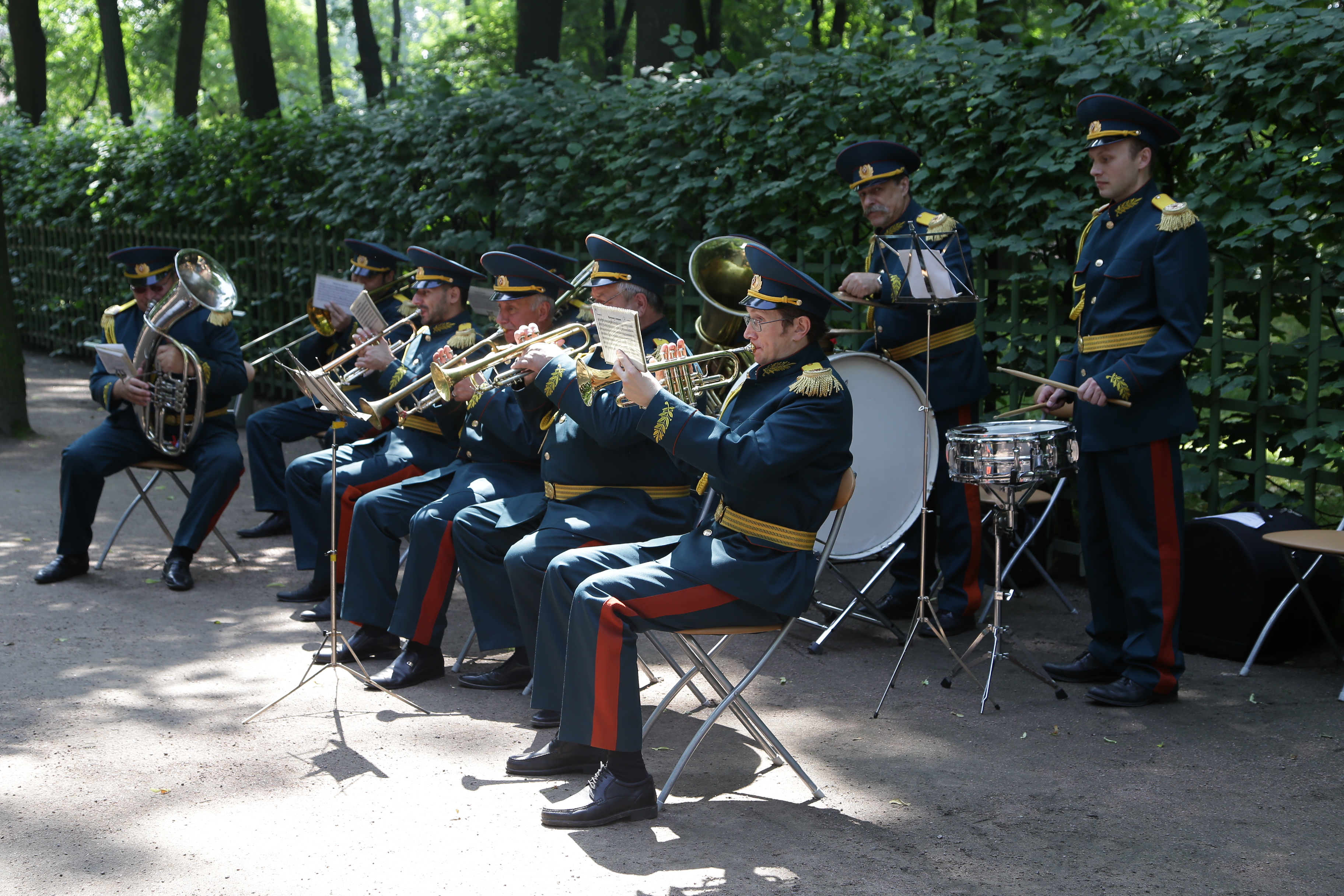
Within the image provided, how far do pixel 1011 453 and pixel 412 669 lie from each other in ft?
8.35

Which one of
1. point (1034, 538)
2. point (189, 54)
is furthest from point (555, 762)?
point (189, 54)

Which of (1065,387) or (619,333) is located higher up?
(619,333)

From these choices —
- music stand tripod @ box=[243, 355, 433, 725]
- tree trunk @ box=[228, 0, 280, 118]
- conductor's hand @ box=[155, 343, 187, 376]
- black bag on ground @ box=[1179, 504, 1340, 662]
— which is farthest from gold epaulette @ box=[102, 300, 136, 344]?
tree trunk @ box=[228, 0, 280, 118]

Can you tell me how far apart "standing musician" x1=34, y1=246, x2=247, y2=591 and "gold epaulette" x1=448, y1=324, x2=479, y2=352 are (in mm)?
1780

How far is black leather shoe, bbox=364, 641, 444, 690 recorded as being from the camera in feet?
16.6

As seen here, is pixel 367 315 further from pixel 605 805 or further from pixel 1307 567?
pixel 1307 567

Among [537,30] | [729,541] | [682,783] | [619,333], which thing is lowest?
[682,783]

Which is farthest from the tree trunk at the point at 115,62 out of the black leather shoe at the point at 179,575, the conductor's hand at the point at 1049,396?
the conductor's hand at the point at 1049,396

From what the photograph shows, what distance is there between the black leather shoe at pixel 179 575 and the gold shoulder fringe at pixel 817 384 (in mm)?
4014

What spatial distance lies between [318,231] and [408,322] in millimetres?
5135

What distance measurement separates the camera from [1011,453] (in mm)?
4414

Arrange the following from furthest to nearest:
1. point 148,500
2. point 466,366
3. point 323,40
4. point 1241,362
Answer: point 323,40 < point 148,500 < point 1241,362 < point 466,366

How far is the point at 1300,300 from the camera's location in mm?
5309

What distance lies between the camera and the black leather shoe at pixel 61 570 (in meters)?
6.47
